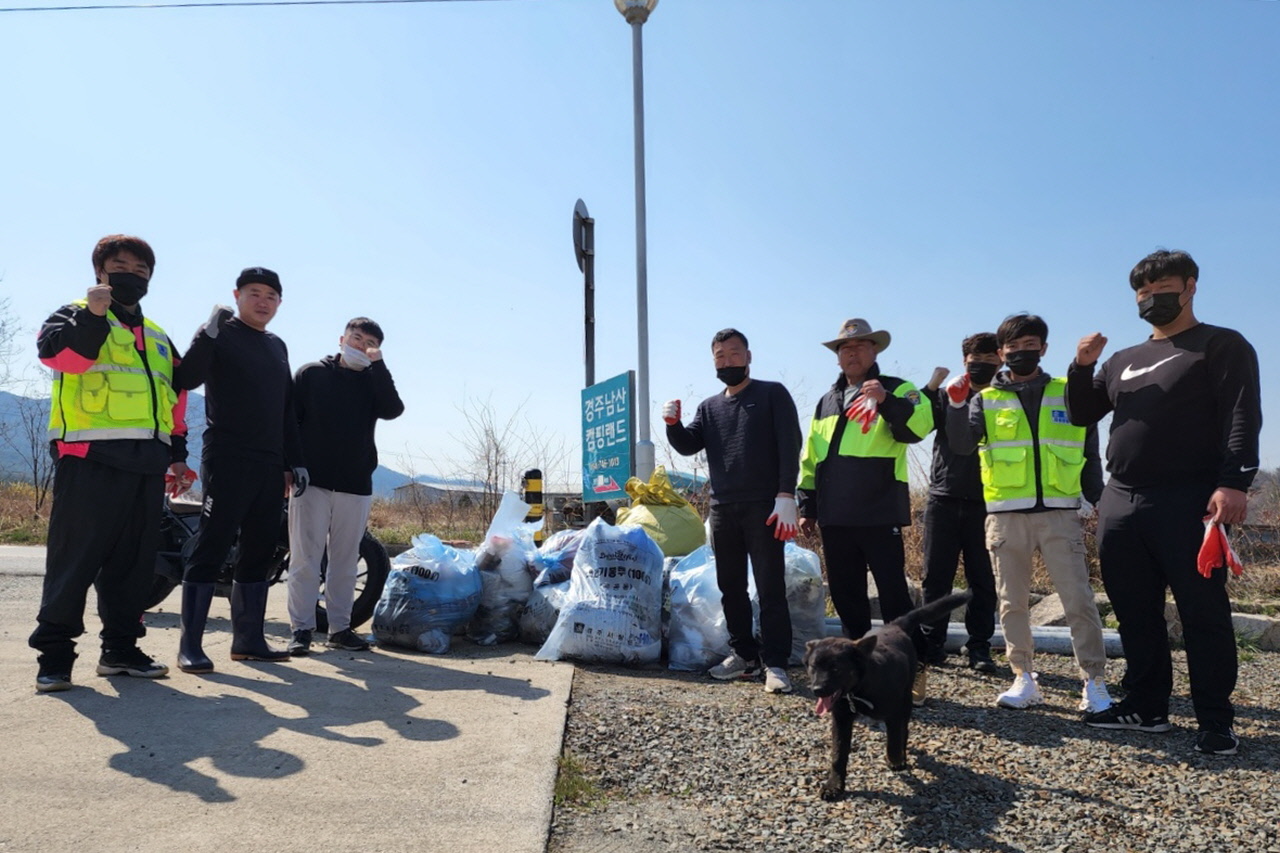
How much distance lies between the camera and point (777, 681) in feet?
12.7

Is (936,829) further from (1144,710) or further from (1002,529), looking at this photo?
(1002,529)

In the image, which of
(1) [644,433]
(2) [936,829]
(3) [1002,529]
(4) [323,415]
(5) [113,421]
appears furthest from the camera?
(1) [644,433]

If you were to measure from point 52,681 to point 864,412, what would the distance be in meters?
3.38

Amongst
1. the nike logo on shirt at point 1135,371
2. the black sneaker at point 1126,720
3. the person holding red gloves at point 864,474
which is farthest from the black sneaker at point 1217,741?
the nike logo on shirt at point 1135,371

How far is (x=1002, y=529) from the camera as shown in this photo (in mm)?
3824

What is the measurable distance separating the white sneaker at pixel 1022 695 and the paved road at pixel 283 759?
1.84 metres

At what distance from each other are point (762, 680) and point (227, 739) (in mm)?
2361

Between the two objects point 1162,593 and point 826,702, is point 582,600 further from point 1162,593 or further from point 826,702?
point 1162,593

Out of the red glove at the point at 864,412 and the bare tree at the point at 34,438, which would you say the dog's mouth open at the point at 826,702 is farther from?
the bare tree at the point at 34,438

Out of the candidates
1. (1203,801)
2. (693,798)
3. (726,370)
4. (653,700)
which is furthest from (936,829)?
(726,370)

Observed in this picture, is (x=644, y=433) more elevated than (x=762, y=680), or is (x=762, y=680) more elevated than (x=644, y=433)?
(x=644, y=433)

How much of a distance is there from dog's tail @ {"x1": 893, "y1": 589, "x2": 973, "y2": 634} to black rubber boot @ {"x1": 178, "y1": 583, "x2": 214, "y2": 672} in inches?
115

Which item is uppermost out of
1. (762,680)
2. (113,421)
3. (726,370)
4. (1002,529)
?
(726,370)

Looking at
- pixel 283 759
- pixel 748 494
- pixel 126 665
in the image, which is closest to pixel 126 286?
pixel 126 665
